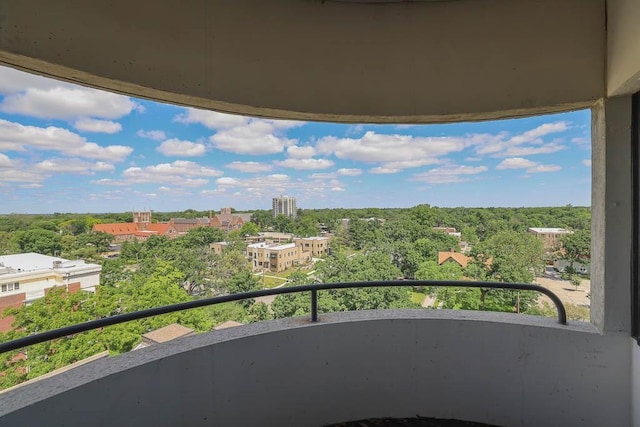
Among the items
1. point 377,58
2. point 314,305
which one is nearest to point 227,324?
point 314,305

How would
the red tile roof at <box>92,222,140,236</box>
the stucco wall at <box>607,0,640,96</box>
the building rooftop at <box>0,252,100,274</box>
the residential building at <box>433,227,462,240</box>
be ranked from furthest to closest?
the residential building at <box>433,227,462,240</box>, the red tile roof at <box>92,222,140,236</box>, the building rooftop at <box>0,252,100,274</box>, the stucco wall at <box>607,0,640,96</box>

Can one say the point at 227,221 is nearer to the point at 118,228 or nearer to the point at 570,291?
the point at 118,228

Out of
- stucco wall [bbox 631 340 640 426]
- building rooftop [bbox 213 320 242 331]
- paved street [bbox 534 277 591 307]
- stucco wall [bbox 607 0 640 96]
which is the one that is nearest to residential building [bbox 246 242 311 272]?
building rooftop [bbox 213 320 242 331]

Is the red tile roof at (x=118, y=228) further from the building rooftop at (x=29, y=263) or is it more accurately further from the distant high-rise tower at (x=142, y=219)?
the building rooftop at (x=29, y=263)

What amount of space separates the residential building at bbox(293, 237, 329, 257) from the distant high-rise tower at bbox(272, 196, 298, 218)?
0.30 metres

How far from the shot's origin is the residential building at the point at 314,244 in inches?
99.1

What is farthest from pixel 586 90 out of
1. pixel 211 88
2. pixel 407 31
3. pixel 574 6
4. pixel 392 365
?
pixel 211 88

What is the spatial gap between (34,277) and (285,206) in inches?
78.4

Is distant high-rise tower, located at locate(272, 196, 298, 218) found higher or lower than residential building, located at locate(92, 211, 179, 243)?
higher

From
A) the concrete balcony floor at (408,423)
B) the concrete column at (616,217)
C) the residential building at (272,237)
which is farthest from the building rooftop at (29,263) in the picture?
the concrete column at (616,217)

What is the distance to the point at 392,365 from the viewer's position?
60.4 inches

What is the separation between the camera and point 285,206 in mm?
3068

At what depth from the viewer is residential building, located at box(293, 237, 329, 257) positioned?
99.1 inches

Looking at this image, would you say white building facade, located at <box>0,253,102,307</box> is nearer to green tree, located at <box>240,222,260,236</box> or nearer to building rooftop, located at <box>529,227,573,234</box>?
green tree, located at <box>240,222,260,236</box>
